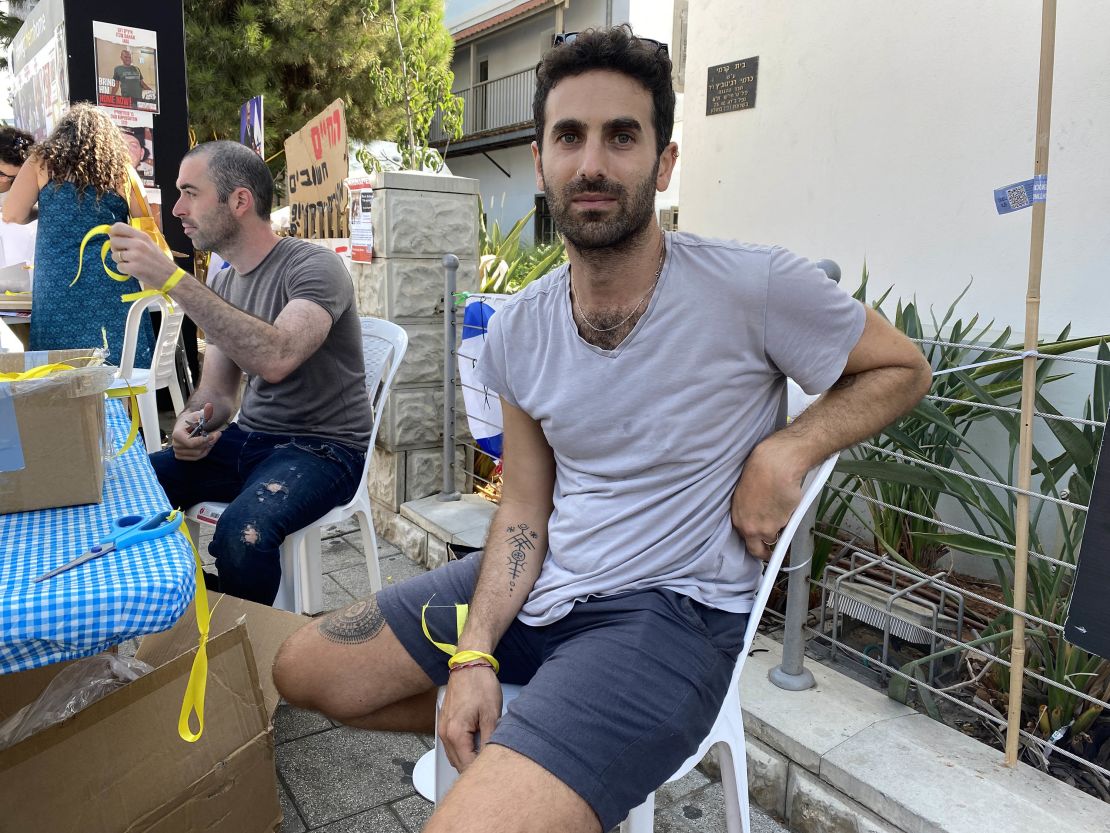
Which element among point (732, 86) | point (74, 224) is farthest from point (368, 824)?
point (732, 86)

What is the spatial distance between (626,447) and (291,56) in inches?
415

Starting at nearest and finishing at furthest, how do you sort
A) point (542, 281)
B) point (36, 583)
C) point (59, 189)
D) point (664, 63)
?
point (36, 583) → point (664, 63) → point (542, 281) → point (59, 189)

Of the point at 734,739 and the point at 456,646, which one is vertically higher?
the point at 456,646

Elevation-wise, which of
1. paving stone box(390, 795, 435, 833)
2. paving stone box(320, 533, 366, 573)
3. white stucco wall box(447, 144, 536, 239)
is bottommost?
paving stone box(390, 795, 435, 833)

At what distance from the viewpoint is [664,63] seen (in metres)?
1.70

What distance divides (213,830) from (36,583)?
894 millimetres

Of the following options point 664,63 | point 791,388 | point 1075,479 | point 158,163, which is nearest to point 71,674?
point 791,388

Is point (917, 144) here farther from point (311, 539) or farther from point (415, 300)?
point (311, 539)

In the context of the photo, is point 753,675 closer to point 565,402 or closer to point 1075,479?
point 1075,479

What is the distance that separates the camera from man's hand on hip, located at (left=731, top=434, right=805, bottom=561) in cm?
149

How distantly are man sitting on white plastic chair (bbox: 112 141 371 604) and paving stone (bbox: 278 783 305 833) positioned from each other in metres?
0.54

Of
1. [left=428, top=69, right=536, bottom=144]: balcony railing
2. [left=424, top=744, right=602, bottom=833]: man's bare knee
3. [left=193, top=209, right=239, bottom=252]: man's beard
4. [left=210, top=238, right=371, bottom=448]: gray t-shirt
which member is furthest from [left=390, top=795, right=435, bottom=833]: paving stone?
[left=428, top=69, right=536, bottom=144]: balcony railing

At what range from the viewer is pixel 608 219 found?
1638 millimetres

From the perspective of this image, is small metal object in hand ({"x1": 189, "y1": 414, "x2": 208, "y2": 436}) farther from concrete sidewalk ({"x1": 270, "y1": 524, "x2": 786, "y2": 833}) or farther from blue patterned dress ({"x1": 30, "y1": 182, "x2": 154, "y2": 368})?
blue patterned dress ({"x1": 30, "y1": 182, "x2": 154, "y2": 368})
